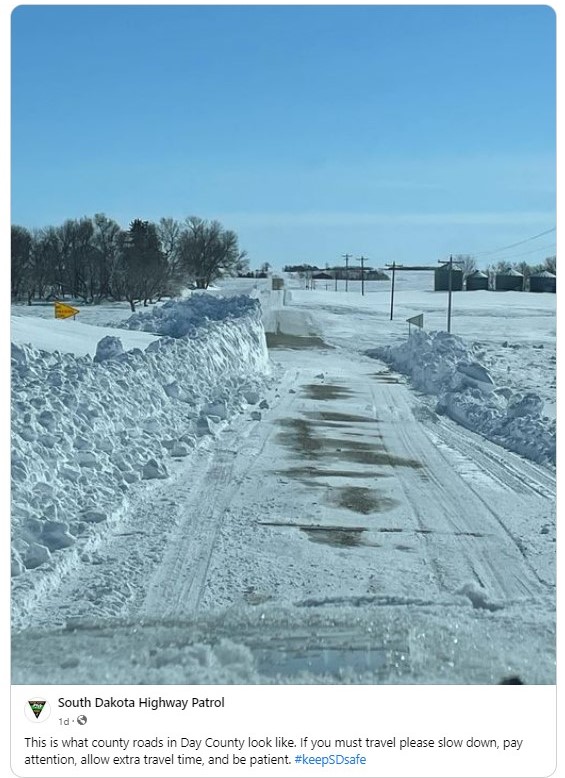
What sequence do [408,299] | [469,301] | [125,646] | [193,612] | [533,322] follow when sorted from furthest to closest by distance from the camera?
[408,299]
[469,301]
[533,322]
[193,612]
[125,646]

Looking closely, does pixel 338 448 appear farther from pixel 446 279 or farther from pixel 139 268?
pixel 446 279

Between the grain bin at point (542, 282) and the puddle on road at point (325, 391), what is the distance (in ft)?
237

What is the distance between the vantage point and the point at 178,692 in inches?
177

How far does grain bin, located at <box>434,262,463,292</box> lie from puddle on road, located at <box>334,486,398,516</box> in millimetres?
80859

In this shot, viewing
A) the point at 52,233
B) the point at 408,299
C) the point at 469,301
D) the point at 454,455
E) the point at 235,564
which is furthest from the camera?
the point at 408,299

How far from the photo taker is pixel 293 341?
106ft

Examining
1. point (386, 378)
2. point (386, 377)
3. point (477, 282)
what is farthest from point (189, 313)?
point (477, 282)

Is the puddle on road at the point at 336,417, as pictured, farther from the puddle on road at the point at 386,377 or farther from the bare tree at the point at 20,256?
the bare tree at the point at 20,256

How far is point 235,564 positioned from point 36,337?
10.6 meters

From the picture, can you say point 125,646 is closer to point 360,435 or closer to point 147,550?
point 147,550

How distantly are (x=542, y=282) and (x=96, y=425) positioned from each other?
82.4 m

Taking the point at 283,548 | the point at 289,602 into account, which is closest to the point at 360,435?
the point at 283,548

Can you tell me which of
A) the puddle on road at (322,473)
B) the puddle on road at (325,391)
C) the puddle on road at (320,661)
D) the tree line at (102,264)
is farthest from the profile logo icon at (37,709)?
the tree line at (102,264)

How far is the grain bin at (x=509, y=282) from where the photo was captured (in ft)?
300
